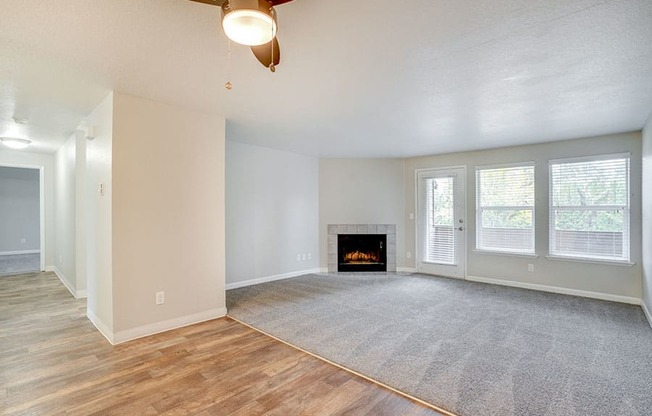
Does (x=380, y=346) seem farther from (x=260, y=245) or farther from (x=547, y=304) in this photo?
(x=260, y=245)

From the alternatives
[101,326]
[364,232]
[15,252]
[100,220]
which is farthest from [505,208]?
[15,252]

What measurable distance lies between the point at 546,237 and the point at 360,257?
3.31m

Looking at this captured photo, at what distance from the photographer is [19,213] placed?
846 cm

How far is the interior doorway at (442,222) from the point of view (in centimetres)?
571

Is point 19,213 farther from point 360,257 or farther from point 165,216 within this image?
point 360,257

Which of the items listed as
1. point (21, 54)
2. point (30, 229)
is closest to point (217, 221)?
point (21, 54)

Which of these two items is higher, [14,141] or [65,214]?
[14,141]

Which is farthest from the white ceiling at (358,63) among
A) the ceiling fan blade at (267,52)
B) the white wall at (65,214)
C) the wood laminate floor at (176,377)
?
the wood laminate floor at (176,377)

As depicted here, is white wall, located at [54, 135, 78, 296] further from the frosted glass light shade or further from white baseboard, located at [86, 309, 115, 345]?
the frosted glass light shade

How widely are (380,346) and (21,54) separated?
3656mm

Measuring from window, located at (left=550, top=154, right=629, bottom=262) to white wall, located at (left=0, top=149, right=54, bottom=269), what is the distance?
933 centimetres

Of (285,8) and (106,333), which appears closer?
(285,8)

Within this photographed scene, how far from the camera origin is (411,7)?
5.37 ft

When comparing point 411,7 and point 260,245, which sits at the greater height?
point 411,7
